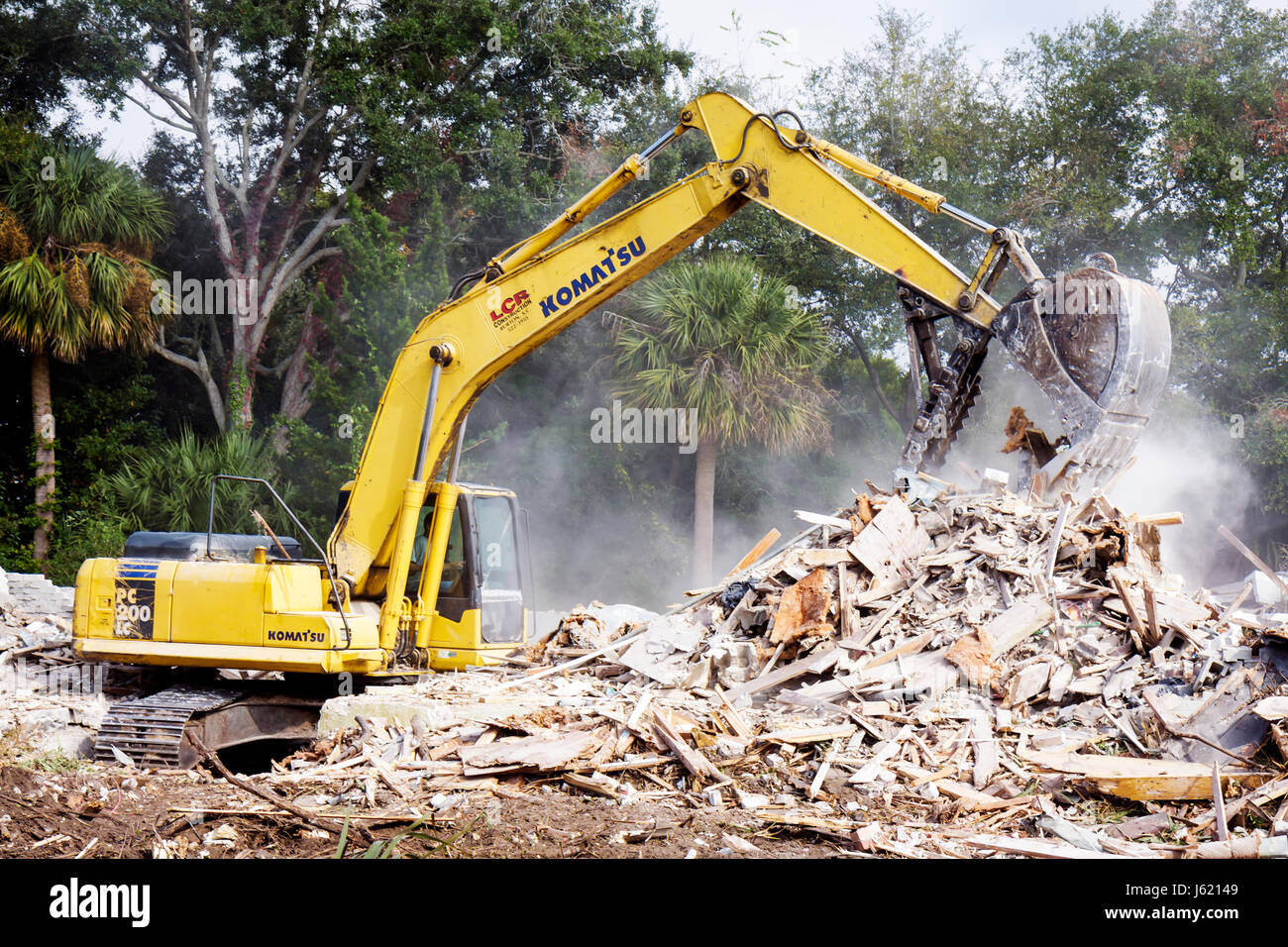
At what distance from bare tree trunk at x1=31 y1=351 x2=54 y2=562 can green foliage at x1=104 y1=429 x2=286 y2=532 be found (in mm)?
1142

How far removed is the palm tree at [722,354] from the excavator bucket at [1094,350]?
371 inches

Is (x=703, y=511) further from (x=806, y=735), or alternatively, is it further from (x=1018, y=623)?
(x=806, y=735)

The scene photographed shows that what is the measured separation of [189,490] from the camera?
57.3 ft

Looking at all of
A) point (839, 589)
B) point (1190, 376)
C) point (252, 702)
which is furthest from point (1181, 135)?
point (252, 702)

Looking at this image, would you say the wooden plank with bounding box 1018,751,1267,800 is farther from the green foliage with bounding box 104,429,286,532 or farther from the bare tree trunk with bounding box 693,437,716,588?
the green foliage with bounding box 104,429,286,532

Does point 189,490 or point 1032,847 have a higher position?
point 189,490

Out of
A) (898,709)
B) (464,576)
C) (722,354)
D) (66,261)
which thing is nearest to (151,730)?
(464,576)

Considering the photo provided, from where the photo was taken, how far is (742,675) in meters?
8.46

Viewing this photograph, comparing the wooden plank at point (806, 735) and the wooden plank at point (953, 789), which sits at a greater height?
the wooden plank at point (806, 735)

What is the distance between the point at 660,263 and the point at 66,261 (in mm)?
13136

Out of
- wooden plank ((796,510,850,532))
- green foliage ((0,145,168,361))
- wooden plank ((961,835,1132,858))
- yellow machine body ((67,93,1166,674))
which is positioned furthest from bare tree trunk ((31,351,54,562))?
wooden plank ((961,835,1132,858))

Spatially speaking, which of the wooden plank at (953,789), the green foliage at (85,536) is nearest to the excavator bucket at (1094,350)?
the wooden plank at (953,789)

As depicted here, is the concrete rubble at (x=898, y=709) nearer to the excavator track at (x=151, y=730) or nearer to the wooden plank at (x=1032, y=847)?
the wooden plank at (x=1032, y=847)

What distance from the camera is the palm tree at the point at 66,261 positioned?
16688 millimetres
